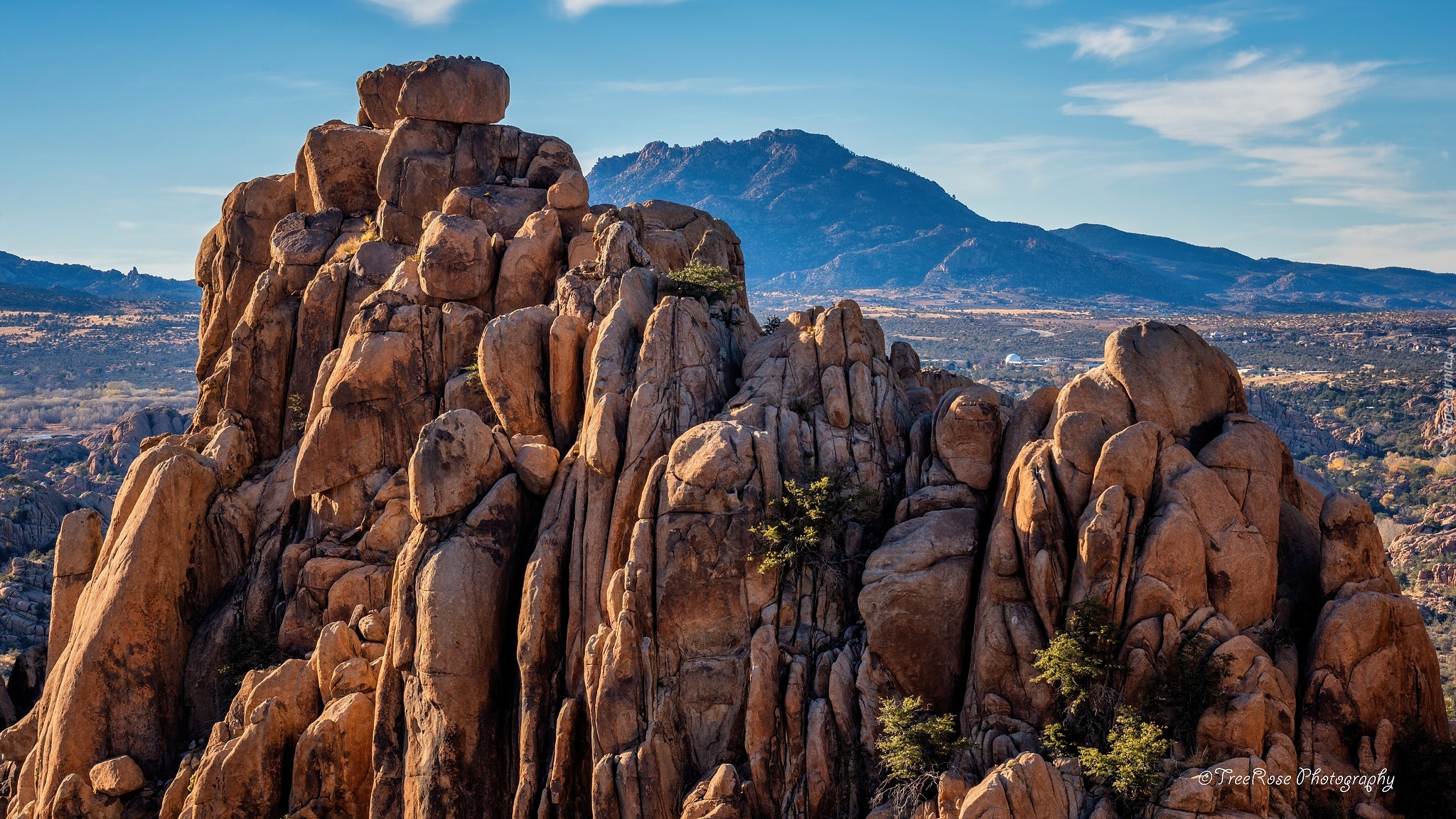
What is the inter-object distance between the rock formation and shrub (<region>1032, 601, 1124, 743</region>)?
1.54ft

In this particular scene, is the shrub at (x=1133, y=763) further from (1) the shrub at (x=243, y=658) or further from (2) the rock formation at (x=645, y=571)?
(1) the shrub at (x=243, y=658)

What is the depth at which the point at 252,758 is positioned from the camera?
38.2 meters

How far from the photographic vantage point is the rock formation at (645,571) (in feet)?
101

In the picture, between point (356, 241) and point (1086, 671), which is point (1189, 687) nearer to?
point (1086, 671)

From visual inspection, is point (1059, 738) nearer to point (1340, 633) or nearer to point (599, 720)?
point (1340, 633)

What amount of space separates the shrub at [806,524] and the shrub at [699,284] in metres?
10.6

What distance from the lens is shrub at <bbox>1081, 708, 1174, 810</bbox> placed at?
2805cm

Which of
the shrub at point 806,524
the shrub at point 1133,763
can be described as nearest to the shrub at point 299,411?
the shrub at point 806,524

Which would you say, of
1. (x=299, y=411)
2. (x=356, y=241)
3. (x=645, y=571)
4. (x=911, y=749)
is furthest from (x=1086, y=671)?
(x=356, y=241)

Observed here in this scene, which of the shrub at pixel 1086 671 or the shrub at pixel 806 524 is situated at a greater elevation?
the shrub at pixel 806 524

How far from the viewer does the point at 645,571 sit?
114 feet

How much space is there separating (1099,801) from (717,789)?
400 inches

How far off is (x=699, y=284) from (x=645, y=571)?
41.6ft

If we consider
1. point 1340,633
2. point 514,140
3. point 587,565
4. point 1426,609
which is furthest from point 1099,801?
point 1426,609
